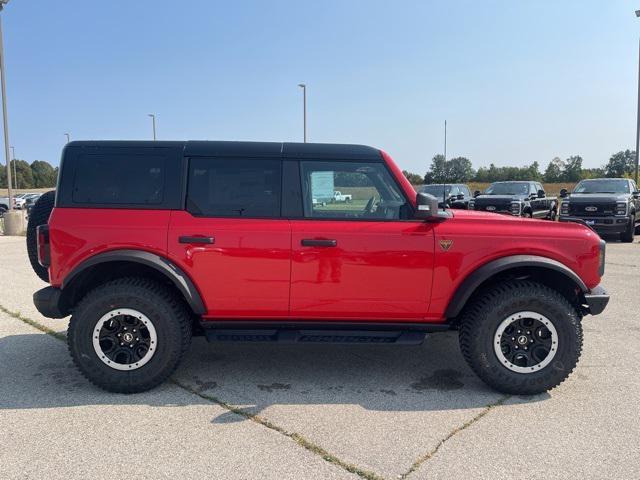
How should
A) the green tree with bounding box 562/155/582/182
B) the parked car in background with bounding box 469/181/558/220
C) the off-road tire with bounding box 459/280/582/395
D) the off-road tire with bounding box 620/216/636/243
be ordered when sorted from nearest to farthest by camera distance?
the off-road tire with bounding box 459/280/582/395 → the off-road tire with bounding box 620/216/636/243 → the parked car in background with bounding box 469/181/558/220 → the green tree with bounding box 562/155/582/182

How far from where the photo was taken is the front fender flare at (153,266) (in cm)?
357

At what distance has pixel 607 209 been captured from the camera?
1274 centimetres

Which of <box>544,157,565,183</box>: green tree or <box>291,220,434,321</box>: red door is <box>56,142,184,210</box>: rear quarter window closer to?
<box>291,220,434,321</box>: red door

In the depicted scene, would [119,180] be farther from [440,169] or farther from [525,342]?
[440,169]

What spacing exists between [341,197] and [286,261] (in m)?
0.67

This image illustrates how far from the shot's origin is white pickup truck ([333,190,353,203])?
12.4ft

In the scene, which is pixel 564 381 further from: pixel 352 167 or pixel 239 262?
pixel 239 262

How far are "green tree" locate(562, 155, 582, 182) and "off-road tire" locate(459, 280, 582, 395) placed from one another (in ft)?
→ 283

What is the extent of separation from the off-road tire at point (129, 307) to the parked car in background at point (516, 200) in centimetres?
1268

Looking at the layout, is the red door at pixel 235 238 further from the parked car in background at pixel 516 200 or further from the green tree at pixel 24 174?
the green tree at pixel 24 174

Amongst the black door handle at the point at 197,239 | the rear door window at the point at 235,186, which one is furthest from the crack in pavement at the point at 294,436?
the rear door window at the point at 235,186

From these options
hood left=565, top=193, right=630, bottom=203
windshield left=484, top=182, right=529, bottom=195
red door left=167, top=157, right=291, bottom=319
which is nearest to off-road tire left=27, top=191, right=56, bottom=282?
red door left=167, top=157, right=291, bottom=319

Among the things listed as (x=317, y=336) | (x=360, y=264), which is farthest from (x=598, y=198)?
(x=317, y=336)

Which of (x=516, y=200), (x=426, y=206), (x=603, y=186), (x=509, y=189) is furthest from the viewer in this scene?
(x=509, y=189)
